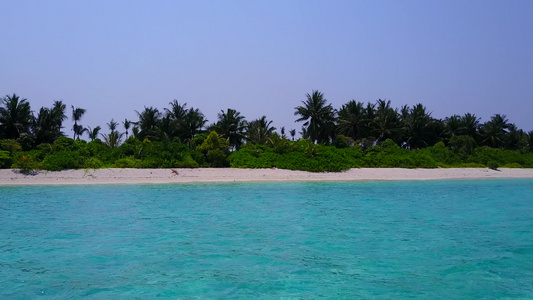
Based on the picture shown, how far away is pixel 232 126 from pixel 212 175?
44.8 feet

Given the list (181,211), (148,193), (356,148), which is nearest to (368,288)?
(181,211)

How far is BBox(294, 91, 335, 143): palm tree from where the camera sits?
48000 millimetres

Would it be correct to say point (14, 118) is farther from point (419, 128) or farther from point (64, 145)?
point (419, 128)

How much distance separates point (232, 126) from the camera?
44.7 metres

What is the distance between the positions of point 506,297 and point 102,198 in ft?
57.7

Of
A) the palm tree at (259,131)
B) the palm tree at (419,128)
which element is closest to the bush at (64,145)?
the palm tree at (259,131)

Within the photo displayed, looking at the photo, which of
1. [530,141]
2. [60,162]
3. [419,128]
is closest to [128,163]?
[60,162]

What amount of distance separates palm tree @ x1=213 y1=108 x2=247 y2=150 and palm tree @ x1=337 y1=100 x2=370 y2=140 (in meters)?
11.8

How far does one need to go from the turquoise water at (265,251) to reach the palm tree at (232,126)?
27.4 m

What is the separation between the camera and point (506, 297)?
6.25 meters

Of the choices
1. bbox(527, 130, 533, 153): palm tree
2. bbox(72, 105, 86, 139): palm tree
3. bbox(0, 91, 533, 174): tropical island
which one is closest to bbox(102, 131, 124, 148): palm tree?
bbox(0, 91, 533, 174): tropical island

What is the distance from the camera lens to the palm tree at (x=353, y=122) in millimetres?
49000

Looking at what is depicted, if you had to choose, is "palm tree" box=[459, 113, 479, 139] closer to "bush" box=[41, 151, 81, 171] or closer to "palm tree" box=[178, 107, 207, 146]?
"palm tree" box=[178, 107, 207, 146]

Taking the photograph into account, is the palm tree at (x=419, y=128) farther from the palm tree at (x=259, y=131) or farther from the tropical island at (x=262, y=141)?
the palm tree at (x=259, y=131)
